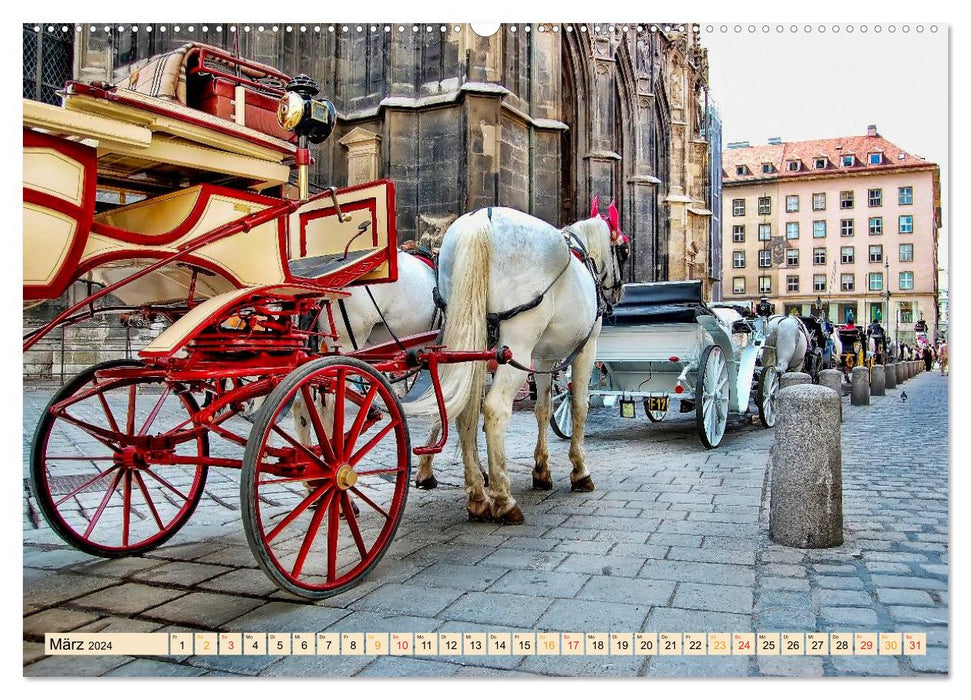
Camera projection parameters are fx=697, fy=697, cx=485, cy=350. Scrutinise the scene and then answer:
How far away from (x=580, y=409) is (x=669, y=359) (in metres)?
2.56

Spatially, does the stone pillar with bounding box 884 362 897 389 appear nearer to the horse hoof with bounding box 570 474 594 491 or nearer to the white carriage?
the white carriage

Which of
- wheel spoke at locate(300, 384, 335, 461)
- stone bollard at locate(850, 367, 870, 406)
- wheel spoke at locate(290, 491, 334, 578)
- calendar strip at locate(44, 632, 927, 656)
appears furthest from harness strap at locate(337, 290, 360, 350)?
stone bollard at locate(850, 367, 870, 406)

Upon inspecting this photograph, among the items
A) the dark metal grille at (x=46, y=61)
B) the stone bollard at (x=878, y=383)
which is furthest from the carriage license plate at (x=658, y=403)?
the stone bollard at (x=878, y=383)

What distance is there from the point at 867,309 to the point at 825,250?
466mm

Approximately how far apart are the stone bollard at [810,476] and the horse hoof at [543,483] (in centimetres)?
173

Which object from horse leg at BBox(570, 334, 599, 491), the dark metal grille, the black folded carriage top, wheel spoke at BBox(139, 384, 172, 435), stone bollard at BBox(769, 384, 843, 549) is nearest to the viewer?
the dark metal grille

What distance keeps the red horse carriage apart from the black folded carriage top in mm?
4213

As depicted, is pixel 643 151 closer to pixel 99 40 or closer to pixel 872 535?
pixel 872 535

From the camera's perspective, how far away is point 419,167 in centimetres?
1006

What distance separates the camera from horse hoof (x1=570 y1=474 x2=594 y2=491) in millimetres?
4992

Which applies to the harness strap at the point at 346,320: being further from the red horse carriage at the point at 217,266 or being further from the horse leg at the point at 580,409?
the horse leg at the point at 580,409

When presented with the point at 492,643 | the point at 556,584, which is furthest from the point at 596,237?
the point at 492,643

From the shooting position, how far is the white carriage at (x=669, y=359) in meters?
7.23

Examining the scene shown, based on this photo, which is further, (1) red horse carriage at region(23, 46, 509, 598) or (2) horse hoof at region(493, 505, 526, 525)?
(2) horse hoof at region(493, 505, 526, 525)
